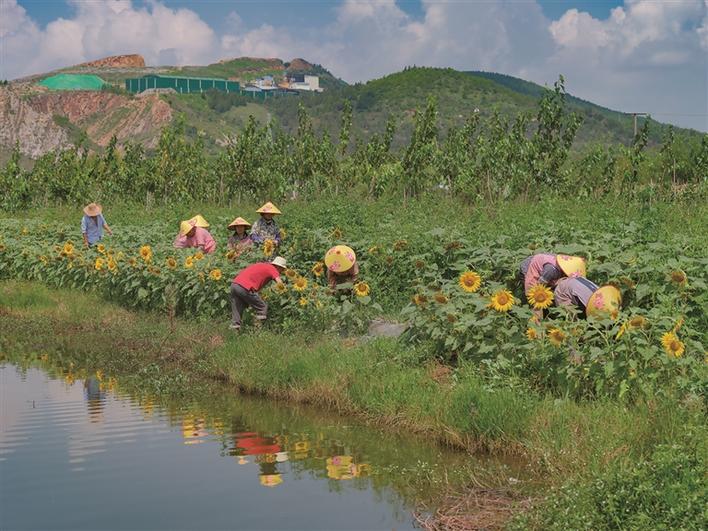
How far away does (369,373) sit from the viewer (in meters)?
8.58

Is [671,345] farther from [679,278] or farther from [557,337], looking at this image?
[679,278]

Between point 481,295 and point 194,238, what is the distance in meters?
6.49

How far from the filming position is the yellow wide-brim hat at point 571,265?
8.57 m

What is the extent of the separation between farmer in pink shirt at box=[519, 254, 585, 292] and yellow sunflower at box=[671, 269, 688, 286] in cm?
89

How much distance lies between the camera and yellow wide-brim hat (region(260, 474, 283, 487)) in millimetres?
6379

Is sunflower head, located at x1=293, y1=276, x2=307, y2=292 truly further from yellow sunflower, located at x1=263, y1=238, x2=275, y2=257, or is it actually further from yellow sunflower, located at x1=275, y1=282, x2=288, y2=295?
yellow sunflower, located at x1=263, y1=238, x2=275, y2=257

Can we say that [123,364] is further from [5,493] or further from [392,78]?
[392,78]

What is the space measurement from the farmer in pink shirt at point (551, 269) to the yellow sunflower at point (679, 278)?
89cm

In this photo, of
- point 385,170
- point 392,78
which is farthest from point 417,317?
point 392,78

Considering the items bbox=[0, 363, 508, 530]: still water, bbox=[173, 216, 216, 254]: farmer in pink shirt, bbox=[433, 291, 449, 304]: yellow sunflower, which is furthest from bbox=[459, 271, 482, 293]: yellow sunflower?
bbox=[173, 216, 216, 254]: farmer in pink shirt

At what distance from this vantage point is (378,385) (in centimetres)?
829

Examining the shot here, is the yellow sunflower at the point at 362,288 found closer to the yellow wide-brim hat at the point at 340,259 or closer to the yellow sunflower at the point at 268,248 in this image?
the yellow wide-brim hat at the point at 340,259

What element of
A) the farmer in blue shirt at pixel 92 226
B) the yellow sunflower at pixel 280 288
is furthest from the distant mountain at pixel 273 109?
the yellow sunflower at pixel 280 288

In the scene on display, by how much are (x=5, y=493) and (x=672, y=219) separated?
11077 millimetres
